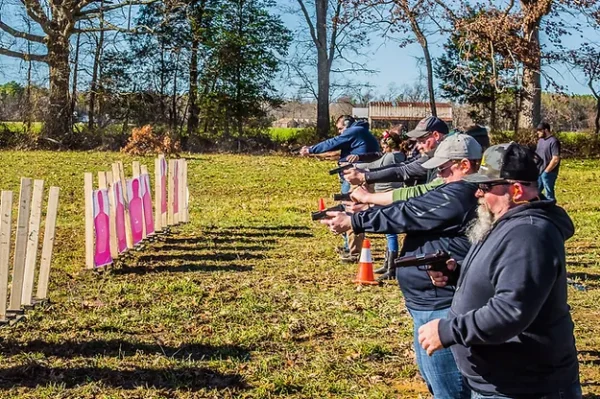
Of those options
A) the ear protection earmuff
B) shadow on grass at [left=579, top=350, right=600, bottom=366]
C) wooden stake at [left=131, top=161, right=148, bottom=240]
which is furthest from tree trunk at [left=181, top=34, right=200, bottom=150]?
shadow on grass at [left=579, top=350, right=600, bottom=366]

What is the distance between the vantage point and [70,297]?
866cm

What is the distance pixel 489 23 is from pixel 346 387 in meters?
25.1

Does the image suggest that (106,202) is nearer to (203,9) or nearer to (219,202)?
(219,202)

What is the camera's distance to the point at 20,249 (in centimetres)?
747

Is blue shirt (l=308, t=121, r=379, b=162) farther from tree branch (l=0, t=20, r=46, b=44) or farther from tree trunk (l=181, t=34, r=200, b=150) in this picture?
tree trunk (l=181, t=34, r=200, b=150)

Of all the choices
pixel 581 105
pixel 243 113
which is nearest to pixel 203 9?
pixel 243 113

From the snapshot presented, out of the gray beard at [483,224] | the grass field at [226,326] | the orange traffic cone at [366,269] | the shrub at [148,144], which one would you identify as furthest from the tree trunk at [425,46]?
the gray beard at [483,224]

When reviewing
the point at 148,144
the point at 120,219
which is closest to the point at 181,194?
the point at 120,219

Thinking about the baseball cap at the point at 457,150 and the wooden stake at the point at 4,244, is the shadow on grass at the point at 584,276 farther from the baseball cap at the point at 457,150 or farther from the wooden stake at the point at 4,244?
the wooden stake at the point at 4,244

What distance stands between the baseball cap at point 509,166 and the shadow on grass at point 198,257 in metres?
8.11

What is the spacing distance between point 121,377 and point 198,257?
5.32 m

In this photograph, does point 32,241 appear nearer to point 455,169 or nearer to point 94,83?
point 455,169

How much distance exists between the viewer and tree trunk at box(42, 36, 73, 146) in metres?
34.8

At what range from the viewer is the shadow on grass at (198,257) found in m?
11.1
